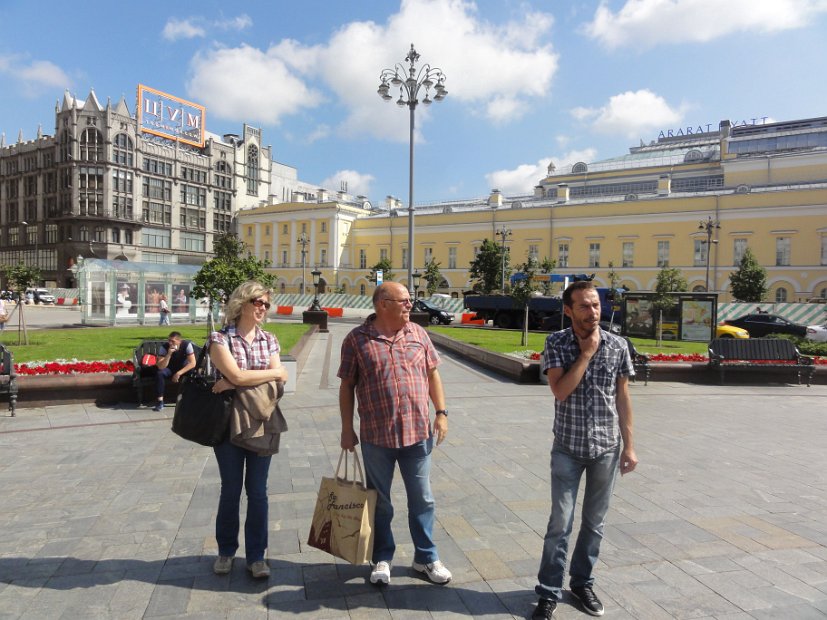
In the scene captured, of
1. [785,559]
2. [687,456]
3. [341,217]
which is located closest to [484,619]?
[785,559]

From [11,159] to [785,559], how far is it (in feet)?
289

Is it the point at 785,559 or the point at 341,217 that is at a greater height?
the point at 341,217

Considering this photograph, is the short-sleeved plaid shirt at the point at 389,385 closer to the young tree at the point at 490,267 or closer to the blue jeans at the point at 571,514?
the blue jeans at the point at 571,514

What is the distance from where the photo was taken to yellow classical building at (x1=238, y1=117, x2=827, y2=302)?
1816 inches

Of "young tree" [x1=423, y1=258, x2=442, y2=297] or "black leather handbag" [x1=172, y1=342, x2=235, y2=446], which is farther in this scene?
"young tree" [x1=423, y1=258, x2=442, y2=297]

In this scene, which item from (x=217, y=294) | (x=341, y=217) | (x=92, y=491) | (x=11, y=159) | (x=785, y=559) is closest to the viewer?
(x=785, y=559)

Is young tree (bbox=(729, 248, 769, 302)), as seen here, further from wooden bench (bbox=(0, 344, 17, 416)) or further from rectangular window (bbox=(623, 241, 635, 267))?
wooden bench (bbox=(0, 344, 17, 416))

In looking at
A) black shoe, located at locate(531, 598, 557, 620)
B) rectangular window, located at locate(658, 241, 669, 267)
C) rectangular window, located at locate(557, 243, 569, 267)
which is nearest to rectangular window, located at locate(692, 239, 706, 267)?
rectangular window, located at locate(658, 241, 669, 267)

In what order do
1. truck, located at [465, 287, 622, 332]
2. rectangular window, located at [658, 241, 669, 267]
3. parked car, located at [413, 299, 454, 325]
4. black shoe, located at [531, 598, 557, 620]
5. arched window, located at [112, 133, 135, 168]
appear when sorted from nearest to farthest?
black shoe, located at [531, 598, 557, 620]
truck, located at [465, 287, 622, 332]
parked car, located at [413, 299, 454, 325]
rectangular window, located at [658, 241, 669, 267]
arched window, located at [112, 133, 135, 168]

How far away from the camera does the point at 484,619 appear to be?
9.76 ft

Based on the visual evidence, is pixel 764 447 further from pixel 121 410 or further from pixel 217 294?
pixel 217 294

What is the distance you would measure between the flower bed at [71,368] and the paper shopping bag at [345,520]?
6.61 meters

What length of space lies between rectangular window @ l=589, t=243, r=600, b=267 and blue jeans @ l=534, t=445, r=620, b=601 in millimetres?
52851

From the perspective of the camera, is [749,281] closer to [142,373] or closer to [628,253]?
[628,253]
